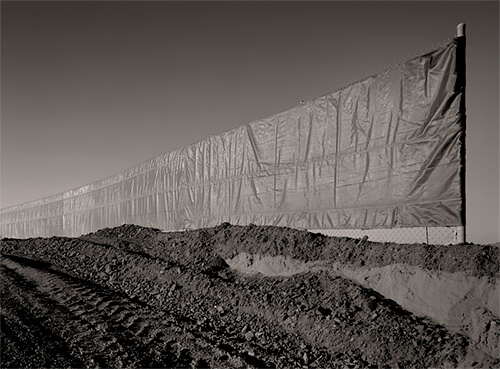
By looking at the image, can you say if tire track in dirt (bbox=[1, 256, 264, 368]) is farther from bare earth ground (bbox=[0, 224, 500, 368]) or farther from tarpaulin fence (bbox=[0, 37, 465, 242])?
tarpaulin fence (bbox=[0, 37, 465, 242])

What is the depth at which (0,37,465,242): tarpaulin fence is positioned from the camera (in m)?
5.99

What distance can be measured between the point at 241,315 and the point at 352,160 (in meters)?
3.52

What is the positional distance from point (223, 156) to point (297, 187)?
11.2ft

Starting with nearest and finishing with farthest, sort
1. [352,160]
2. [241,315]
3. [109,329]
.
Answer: [109,329], [241,315], [352,160]

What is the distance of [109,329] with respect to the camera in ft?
16.0

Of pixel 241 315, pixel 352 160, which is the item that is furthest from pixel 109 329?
pixel 352 160

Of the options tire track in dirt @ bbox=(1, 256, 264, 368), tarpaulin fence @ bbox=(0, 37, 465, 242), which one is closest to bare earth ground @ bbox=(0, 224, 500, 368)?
tire track in dirt @ bbox=(1, 256, 264, 368)

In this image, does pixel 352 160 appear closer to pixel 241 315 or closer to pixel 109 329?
pixel 241 315

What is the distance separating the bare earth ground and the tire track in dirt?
0.7 inches

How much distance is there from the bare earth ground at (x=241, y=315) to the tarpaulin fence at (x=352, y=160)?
2.69 ft

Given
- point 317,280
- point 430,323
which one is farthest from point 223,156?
point 430,323

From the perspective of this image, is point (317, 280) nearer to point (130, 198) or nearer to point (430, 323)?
point (430, 323)

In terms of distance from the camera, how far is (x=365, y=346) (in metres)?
4.38

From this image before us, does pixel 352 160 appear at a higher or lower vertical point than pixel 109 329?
higher
